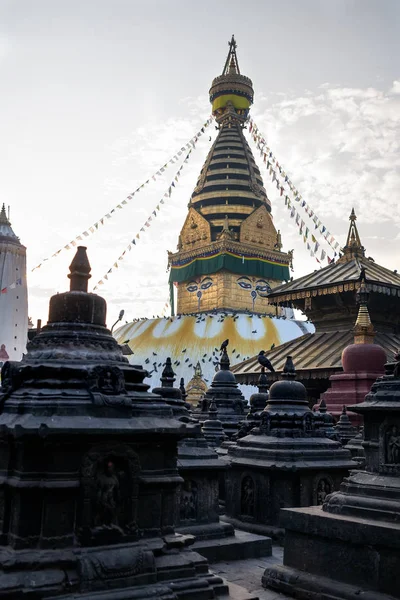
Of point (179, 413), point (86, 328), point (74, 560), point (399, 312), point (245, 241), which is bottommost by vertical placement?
point (74, 560)

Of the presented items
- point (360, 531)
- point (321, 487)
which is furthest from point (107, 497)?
point (321, 487)

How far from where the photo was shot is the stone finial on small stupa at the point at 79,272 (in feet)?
17.4

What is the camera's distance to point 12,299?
94.8ft

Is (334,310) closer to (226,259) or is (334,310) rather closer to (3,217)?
(226,259)

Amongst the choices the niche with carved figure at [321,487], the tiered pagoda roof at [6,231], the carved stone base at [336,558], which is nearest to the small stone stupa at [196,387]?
the tiered pagoda roof at [6,231]

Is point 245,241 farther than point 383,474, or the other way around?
point 245,241

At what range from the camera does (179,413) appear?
7.50 m

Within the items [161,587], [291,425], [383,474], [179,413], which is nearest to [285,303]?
[291,425]

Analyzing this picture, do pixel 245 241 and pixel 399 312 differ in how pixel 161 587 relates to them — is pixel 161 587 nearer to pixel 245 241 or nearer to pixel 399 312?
pixel 399 312

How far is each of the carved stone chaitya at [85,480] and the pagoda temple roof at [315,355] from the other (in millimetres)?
11791

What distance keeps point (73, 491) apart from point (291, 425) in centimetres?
520

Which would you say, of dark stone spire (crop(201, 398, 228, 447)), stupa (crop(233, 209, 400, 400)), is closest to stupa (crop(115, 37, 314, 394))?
stupa (crop(233, 209, 400, 400))

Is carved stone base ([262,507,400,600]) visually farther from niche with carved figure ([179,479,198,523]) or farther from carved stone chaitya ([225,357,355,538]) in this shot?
carved stone chaitya ([225,357,355,538])

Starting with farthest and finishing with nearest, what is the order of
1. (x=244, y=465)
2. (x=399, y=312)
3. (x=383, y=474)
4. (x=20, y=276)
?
(x=20, y=276) < (x=399, y=312) < (x=244, y=465) < (x=383, y=474)
